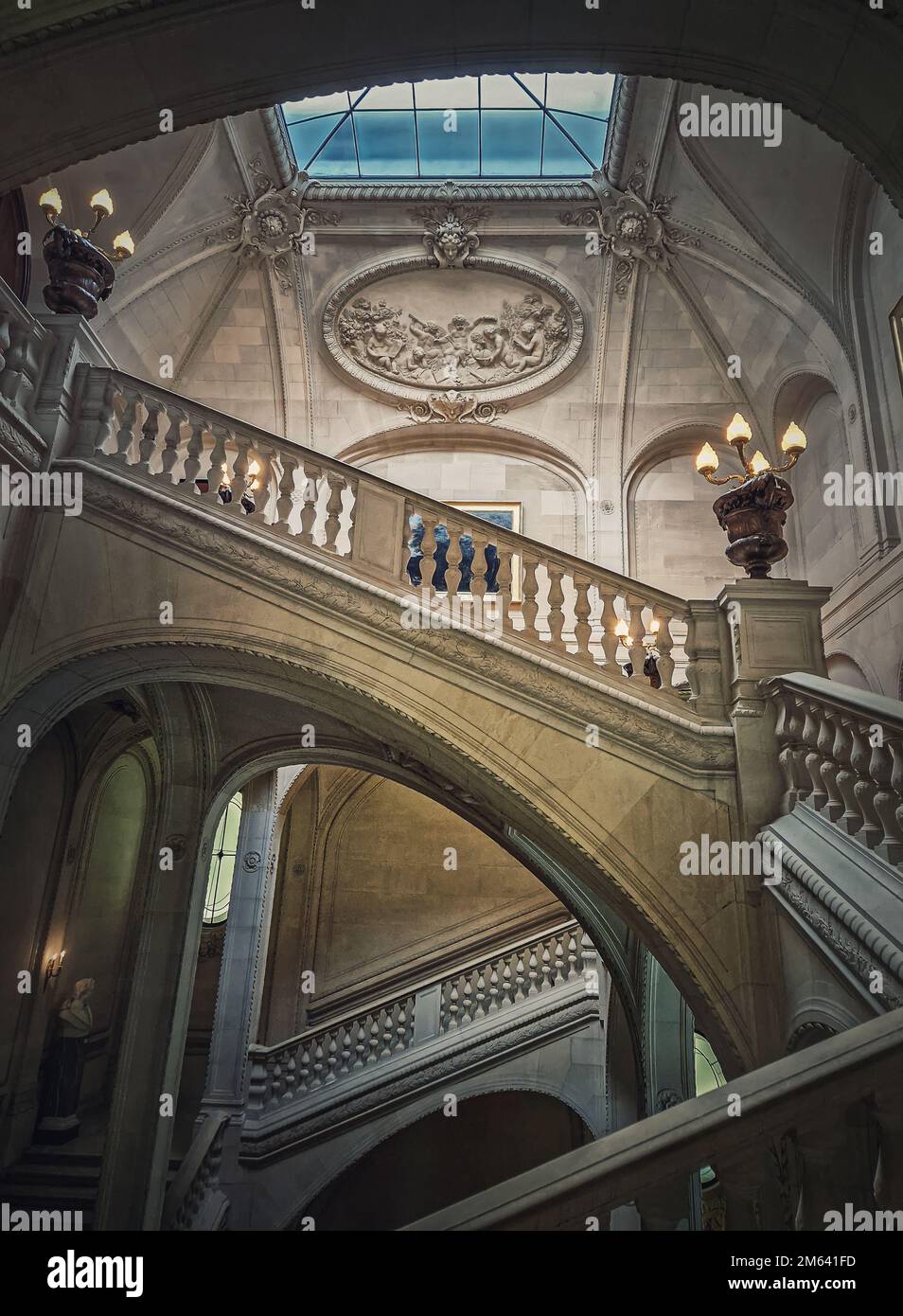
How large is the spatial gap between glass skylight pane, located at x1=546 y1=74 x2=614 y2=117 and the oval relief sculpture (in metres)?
2.21

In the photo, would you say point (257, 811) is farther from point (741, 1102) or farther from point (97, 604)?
point (741, 1102)

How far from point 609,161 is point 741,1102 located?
11.7 meters

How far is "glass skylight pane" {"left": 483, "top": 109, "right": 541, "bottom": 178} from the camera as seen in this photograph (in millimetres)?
10531

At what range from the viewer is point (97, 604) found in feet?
16.2

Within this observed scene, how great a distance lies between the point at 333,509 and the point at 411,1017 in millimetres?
7044

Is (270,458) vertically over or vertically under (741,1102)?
over

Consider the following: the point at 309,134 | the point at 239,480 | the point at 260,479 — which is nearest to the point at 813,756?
the point at 260,479

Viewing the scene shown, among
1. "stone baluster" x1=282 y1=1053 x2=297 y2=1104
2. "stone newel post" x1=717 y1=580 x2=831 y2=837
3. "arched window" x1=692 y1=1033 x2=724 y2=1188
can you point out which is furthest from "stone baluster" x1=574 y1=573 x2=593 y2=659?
"arched window" x1=692 y1=1033 x2=724 y2=1188

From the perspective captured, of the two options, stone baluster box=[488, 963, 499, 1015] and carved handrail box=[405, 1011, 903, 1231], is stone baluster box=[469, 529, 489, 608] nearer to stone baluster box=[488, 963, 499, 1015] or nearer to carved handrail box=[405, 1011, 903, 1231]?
carved handrail box=[405, 1011, 903, 1231]

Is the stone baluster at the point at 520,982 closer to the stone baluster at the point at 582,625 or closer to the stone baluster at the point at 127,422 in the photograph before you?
the stone baluster at the point at 582,625

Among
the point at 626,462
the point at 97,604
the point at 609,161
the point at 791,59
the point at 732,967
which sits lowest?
the point at 732,967

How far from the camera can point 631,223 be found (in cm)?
1098
